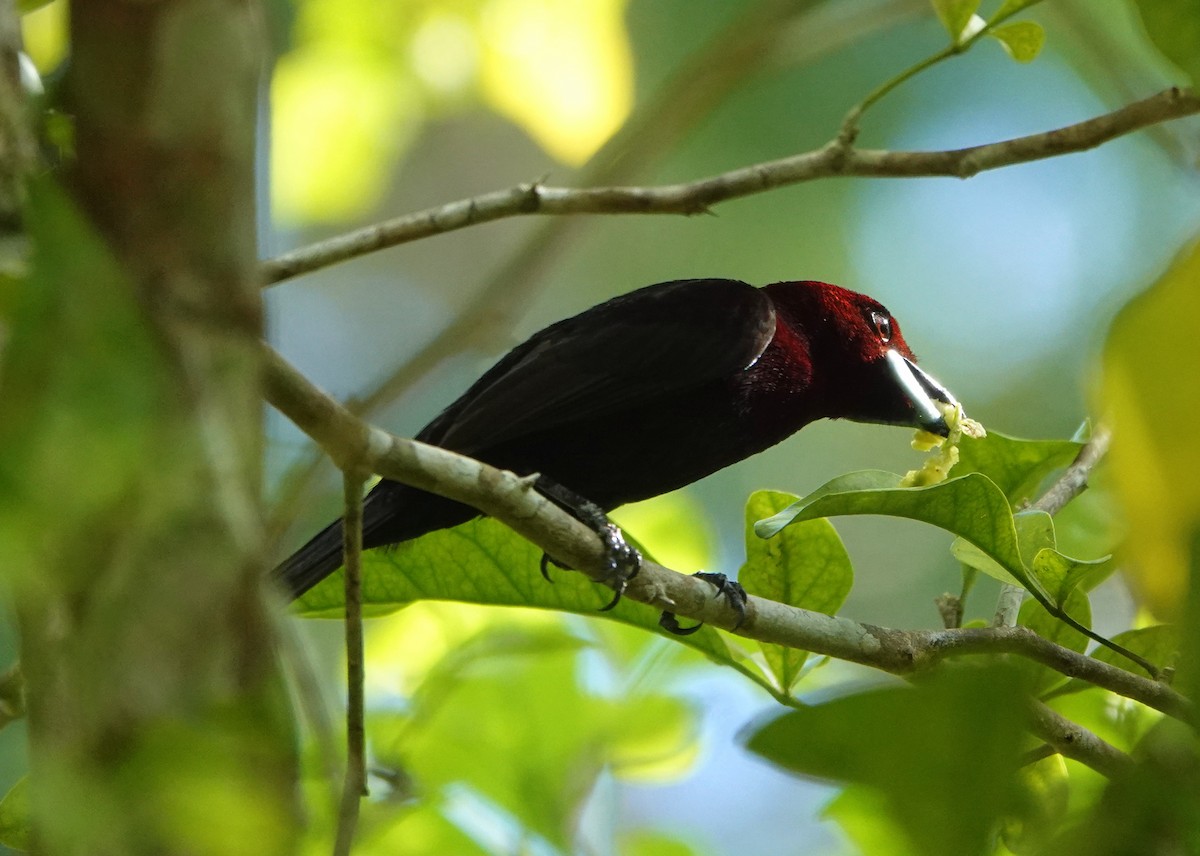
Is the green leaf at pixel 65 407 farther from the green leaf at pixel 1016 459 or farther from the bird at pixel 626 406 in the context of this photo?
the bird at pixel 626 406

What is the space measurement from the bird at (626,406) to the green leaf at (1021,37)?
1.08 meters

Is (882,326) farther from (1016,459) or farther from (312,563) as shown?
(312,563)

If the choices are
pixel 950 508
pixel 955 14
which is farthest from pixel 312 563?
pixel 955 14

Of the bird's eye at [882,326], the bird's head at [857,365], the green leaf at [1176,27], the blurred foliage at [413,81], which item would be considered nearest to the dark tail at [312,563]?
the blurred foliage at [413,81]

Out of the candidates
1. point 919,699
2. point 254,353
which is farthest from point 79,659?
point 919,699

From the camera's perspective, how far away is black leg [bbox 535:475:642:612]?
2203 mm

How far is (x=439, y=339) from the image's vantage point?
2150 mm

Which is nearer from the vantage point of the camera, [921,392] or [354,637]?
[354,637]

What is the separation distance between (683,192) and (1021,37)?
2.26ft

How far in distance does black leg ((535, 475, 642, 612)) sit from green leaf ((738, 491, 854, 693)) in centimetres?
21

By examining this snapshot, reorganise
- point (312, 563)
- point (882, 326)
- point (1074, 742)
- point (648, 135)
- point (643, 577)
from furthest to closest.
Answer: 1. point (882, 326)
2. point (312, 563)
3. point (648, 135)
4. point (643, 577)
5. point (1074, 742)

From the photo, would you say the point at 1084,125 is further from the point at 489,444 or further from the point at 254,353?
the point at 254,353

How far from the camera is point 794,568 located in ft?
7.41

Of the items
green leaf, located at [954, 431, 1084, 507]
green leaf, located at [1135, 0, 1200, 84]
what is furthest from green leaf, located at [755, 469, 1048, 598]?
green leaf, located at [1135, 0, 1200, 84]
